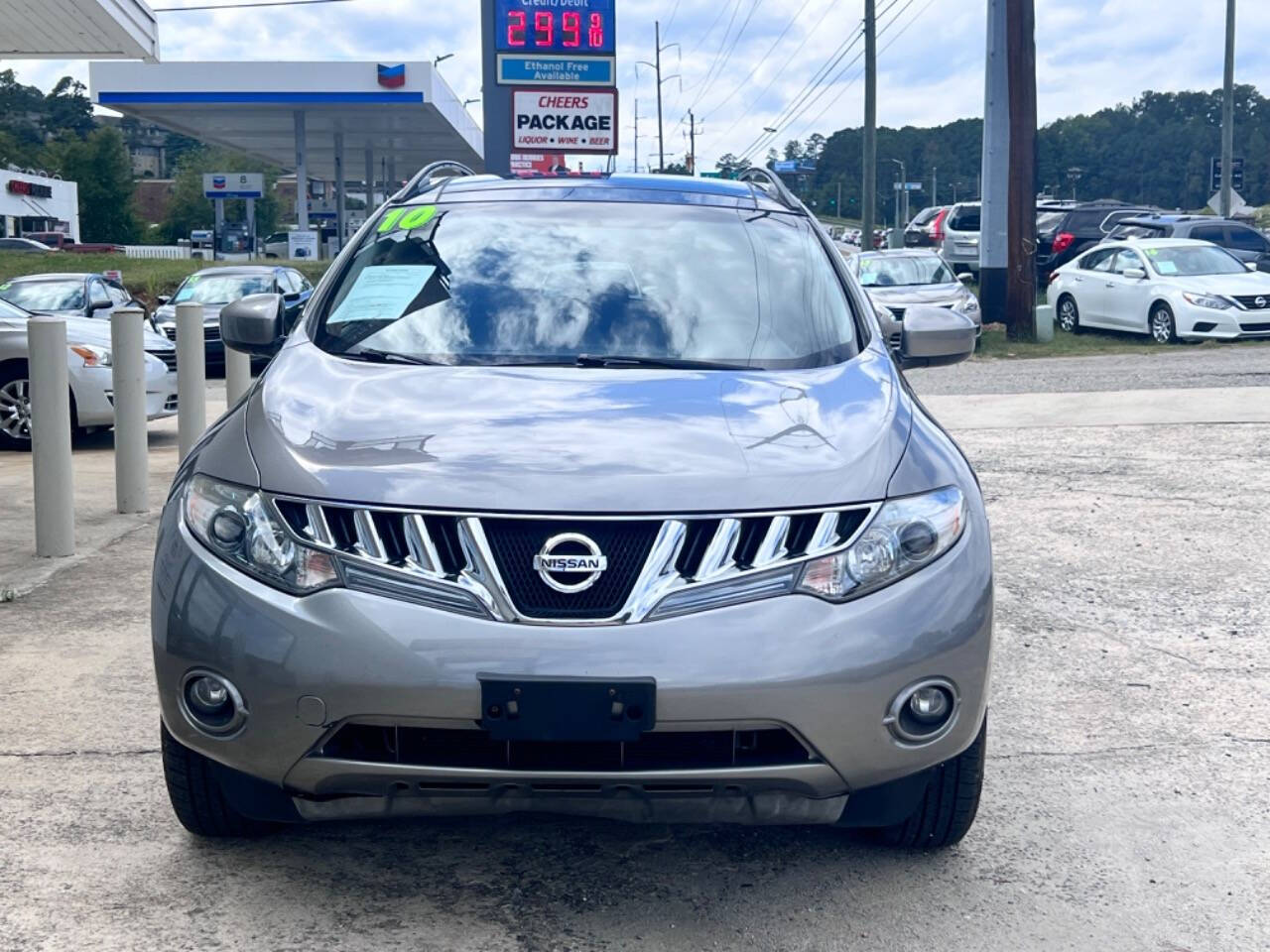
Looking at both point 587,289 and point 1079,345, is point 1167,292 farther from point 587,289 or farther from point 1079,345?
point 587,289

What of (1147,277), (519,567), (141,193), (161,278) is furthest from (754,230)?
(141,193)

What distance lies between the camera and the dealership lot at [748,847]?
332cm

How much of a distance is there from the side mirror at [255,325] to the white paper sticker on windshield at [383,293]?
30cm

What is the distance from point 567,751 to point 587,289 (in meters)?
1.69

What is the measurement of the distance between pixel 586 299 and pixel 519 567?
4.69 ft

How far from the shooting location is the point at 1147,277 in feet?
66.1

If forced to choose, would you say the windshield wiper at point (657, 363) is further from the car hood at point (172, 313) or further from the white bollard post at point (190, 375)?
the car hood at point (172, 313)

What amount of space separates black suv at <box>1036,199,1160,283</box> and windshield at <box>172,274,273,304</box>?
16.0 m

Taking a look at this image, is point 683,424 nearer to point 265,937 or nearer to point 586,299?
point 586,299

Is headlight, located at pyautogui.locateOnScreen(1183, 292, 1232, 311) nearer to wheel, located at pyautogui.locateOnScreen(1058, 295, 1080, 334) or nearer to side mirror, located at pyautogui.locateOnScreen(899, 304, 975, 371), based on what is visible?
wheel, located at pyautogui.locateOnScreen(1058, 295, 1080, 334)

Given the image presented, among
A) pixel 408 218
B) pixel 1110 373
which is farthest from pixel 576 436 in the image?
pixel 1110 373

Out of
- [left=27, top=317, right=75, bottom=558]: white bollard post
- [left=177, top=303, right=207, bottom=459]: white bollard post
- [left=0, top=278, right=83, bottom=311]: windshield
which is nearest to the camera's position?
[left=27, top=317, right=75, bottom=558]: white bollard post

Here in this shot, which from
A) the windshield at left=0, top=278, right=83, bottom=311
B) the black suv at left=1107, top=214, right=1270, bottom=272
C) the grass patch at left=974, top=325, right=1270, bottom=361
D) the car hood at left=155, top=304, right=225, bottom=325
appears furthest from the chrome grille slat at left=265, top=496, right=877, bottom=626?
the black suv at left=1107, top=214, right=1270, bottom=272

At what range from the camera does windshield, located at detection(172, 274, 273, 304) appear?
65.2 ft
